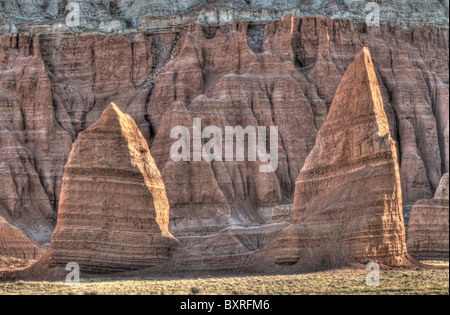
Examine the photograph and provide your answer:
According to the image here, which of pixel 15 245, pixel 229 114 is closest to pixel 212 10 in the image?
pixel 229 114

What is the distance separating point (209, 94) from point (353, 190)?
57.6 meters

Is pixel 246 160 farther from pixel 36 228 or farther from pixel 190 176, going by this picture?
pixel 36 228

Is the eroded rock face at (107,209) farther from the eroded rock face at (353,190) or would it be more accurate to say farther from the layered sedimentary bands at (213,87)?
the layered sedimentary bands at (213,87)

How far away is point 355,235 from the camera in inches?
1983

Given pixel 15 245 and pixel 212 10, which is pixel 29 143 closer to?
pixel 212 10

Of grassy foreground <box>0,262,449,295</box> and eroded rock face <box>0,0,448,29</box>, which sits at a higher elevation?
eroded rock face <box>0,0,448,29</box>

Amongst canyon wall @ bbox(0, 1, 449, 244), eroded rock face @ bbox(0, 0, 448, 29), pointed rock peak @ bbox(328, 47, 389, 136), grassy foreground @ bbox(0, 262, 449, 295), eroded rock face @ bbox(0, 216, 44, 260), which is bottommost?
grassy foreground @ bbox(0, 262, 449, 295)

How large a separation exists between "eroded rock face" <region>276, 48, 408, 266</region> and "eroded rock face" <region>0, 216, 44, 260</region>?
80.3 feet

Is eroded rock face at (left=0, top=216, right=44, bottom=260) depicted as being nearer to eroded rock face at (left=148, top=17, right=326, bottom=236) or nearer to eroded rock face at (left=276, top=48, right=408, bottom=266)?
eroded rock face at (left=148, top=17, right=326, bottom=236)

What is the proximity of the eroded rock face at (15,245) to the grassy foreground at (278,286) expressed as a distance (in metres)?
21.8

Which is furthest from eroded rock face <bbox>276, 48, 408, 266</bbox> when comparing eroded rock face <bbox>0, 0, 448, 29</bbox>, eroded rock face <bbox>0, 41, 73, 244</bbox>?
eroded rock face <bbox>0, 0, 448, 29</bbox>

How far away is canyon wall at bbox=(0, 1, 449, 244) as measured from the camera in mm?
98812

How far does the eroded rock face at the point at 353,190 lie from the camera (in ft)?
163
